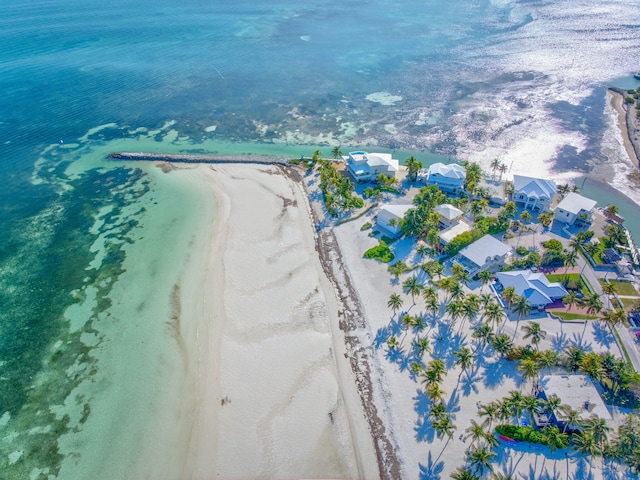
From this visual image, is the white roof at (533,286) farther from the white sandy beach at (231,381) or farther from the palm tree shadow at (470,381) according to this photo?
the white sandy beach at (231,381)

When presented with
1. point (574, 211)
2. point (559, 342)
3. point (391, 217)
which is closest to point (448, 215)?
point (391, 217)

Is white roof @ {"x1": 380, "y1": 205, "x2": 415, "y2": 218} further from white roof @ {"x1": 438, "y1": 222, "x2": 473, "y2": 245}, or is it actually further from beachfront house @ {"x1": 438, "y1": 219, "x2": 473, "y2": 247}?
white roof @ {"x1": 438, "y1": 222, "x2": 473, "y2": 245}

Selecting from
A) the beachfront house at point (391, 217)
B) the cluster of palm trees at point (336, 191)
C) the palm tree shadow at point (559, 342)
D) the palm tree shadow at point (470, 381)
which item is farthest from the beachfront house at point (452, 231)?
the palm tree shadow at point (470, 381)

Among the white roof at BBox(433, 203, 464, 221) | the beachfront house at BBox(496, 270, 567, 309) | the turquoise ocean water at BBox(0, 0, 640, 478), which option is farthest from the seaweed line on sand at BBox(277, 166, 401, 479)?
the turquoise ocean water at BBox(0, 0, 640, 478)

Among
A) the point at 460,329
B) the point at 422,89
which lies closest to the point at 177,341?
the point at 460,329

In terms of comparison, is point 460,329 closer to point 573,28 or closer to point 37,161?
point 37,161

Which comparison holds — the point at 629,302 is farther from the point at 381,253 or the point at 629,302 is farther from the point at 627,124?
the point at 627,124
